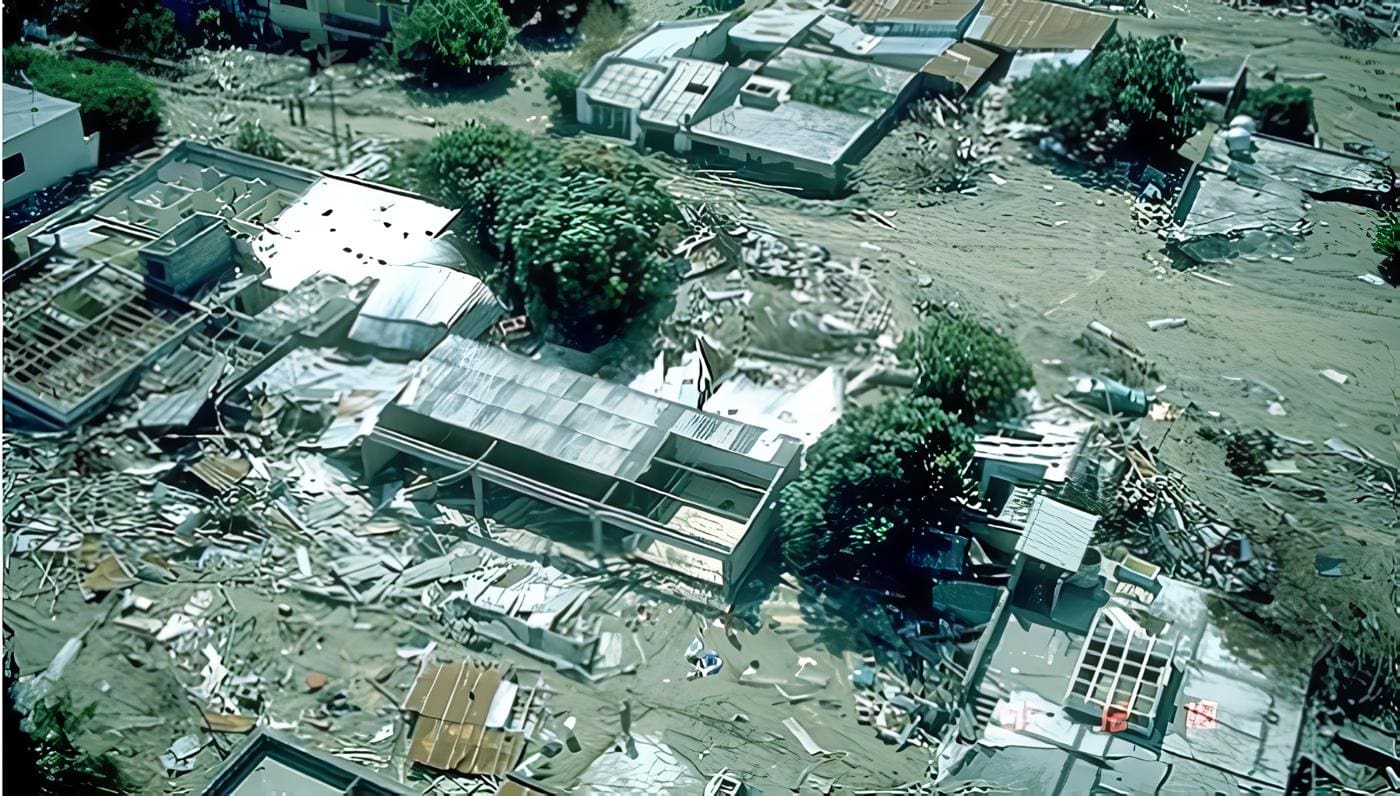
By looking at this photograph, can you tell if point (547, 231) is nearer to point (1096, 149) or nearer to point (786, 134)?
point (786, 134)

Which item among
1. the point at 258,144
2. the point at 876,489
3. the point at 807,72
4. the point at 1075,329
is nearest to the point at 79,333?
the point at 258,144

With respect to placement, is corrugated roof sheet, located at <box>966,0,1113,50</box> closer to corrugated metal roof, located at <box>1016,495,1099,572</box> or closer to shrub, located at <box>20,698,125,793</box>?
corrugated metal roof, located at <box>1016,495,1099,572</box>

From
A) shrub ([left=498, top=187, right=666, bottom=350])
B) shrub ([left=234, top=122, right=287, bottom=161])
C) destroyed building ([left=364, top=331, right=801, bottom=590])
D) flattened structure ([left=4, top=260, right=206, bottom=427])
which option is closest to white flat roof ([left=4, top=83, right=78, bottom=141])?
shrub ([left=234, top=122, right=287, bottom=161])

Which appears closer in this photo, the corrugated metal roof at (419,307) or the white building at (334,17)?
the corrugated metal roof at (419,307)

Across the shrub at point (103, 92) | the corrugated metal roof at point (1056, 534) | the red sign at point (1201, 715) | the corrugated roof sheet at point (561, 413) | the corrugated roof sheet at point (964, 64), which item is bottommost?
the red sign at point (1201, 715)

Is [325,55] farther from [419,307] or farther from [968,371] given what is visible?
[968,371]

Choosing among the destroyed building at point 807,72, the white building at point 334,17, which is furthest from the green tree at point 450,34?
the destroyed building at point 807,72

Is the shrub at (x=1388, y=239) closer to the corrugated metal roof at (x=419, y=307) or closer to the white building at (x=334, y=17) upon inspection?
the corrugated metal roof at (x=419, y=307)

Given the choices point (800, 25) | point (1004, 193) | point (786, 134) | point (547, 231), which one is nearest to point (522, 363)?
point (547, 231)
